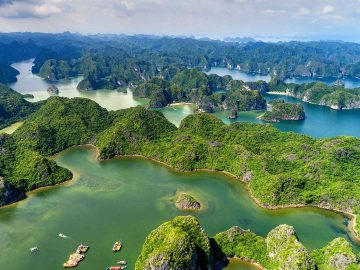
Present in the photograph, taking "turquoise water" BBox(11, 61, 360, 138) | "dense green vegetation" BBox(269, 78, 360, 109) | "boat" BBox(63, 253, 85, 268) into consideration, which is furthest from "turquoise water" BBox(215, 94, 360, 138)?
"boat" BBox(63, 253, 85, 268)

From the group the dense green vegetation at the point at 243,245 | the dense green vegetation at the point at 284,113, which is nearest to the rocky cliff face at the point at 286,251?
the dense green vegetation at the point at 243,245

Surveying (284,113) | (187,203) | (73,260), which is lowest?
(73,260)

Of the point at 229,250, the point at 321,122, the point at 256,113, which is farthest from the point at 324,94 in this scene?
the point at 229,250

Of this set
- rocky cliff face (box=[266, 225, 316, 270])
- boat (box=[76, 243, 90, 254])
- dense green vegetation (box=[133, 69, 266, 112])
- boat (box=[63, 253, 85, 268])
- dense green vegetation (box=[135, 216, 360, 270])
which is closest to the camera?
Answer: dense green vegetation (box=[135, 216, 360, 270])

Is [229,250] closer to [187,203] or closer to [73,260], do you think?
[187,203]

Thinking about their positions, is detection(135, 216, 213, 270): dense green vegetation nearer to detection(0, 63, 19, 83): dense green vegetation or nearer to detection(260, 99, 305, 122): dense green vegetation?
detection(260, 99, 305, 122): dense green vegetation

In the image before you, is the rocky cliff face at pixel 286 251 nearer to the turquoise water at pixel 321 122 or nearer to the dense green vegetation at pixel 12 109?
the turquoise water at pixel 321 122

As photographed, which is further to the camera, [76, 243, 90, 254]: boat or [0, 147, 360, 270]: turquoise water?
[0, 147, 360, 270]: turquoise water
